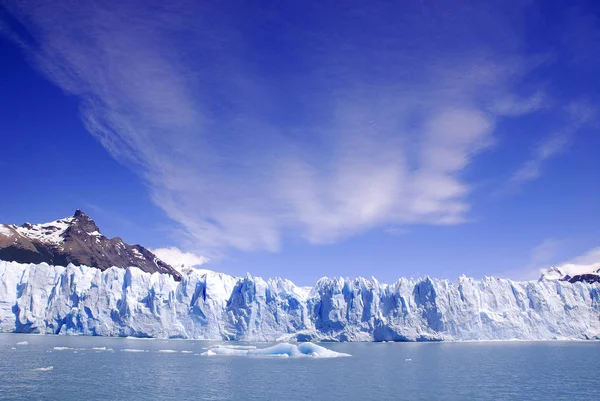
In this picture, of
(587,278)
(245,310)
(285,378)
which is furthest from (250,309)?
(587,278)

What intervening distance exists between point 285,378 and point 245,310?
3723cm

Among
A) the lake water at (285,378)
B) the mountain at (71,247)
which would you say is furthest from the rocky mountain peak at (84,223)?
the lake water at (285,378)

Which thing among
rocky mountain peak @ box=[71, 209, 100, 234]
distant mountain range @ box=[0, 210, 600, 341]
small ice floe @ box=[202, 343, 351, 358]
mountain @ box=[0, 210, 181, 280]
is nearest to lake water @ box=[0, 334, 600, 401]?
small ice floe @ box=[202, 343, 351, 358]

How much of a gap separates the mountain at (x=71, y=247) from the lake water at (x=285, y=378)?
272 ft

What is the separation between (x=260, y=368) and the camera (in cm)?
3052

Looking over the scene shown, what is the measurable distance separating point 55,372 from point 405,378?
18689mm

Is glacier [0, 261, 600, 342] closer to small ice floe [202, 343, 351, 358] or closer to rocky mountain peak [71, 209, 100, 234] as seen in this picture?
small ice floe [202, 343, 351, 358]

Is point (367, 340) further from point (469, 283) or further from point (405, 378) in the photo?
point (405, 378)

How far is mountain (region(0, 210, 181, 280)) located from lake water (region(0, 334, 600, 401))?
83.0m

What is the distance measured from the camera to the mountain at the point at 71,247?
107713 mm

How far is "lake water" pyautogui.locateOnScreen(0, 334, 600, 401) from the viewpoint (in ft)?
66.6

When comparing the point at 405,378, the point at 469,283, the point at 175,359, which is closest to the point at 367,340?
the point at 469,283

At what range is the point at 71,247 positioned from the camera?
12106 centimetres

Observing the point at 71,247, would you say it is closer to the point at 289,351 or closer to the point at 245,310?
the point at 245,310
